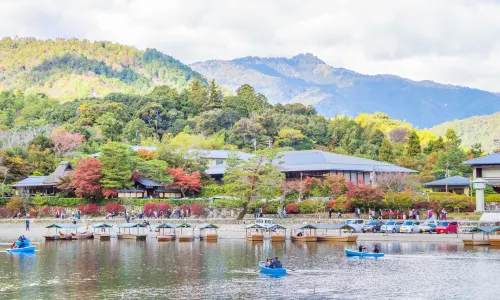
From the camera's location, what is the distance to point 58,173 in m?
78.2

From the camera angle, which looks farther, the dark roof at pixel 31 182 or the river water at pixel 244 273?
the dark roof at pixel 31 182

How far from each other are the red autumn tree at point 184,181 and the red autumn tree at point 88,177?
30.7ft

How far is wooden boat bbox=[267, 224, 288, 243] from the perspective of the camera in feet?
188

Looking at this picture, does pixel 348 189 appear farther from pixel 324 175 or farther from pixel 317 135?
pixel 317 135

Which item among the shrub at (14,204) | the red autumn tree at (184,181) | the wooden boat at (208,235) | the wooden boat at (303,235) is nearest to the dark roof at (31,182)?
the shrub at (14,204)

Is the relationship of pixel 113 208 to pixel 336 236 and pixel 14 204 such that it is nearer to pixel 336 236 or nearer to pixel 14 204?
pixel 14 204

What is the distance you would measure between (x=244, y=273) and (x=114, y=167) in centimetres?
3814

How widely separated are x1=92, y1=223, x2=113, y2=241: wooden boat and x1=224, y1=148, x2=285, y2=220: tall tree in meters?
13.2

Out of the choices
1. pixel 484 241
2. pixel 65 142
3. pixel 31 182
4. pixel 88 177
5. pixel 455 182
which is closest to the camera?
pixel 484 241

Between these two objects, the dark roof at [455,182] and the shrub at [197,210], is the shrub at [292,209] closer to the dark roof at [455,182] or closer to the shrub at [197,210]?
the shrub at [197,210]

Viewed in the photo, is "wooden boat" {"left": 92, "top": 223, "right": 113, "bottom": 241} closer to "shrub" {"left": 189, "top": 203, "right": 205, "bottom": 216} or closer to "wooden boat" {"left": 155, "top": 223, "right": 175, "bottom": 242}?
"wooden boat" {"left": 155, "top": 223, "right": 175, "bottom": 242}

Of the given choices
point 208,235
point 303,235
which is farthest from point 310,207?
point 208,235

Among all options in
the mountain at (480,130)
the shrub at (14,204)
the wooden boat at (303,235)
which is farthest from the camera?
the mountain at (480,130)

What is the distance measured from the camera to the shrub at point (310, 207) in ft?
221
